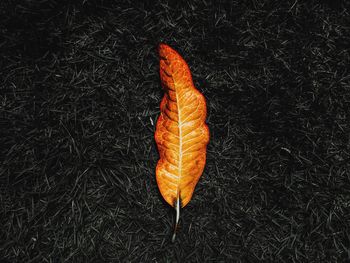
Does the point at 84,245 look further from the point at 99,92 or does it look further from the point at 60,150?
the point at 99,92

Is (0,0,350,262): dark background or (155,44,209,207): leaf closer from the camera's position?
(155,44,209,207): leaf

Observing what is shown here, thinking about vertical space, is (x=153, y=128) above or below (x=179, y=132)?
below

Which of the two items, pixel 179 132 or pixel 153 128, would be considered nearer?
pixel 179 132

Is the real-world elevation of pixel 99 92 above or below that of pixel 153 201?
above

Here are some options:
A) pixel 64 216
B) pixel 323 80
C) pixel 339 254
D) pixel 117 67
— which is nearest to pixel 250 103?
pixel 323 80

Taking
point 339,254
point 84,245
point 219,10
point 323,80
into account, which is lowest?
point 84,245
